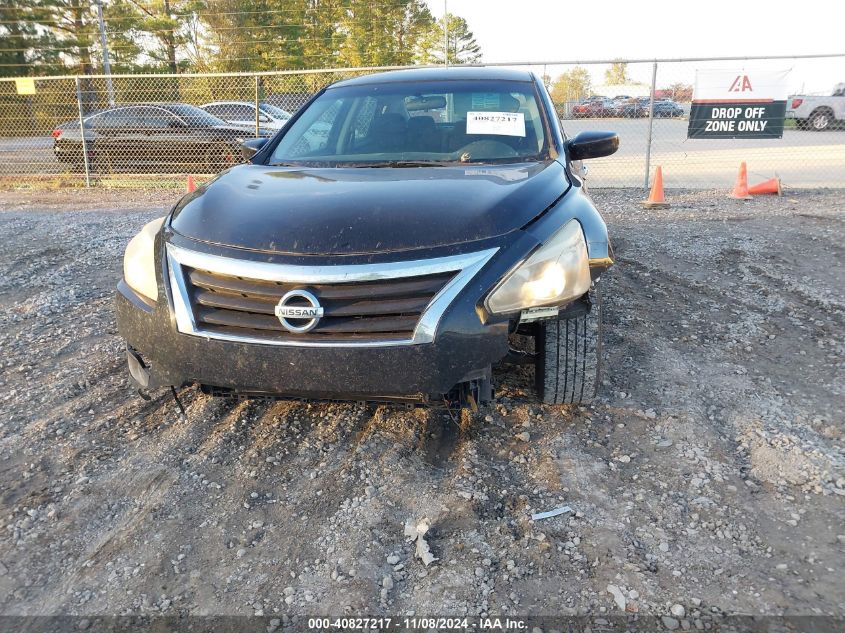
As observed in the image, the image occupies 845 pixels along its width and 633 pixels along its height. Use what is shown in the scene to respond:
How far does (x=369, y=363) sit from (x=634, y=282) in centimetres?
339

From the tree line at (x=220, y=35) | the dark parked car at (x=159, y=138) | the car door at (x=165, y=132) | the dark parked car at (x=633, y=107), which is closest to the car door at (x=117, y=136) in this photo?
the dark parked car at (x=159, y=138)

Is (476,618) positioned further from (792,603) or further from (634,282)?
(634,282)

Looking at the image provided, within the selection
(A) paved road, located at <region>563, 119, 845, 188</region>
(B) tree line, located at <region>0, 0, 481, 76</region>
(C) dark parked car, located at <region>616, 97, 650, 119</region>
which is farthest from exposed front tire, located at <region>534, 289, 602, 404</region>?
(B) tree line, located at <region>0, 0, 481, 76</region>

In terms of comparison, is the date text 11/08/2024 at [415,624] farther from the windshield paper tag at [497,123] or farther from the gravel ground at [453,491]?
the windshield paper tag at [497,123]

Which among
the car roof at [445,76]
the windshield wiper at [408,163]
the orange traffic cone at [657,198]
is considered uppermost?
the car roof at [445,76]

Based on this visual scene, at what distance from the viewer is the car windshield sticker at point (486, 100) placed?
12.1ft

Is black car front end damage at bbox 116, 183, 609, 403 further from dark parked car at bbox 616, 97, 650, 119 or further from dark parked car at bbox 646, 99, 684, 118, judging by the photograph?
dark parked car at bbox 616, 97, 650, 119

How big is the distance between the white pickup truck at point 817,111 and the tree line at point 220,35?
14.6 m

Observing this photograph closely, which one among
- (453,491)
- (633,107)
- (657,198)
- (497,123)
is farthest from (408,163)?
(633,107)

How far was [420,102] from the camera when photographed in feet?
12.5

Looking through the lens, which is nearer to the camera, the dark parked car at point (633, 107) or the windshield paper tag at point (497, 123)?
the windshield paper tag at point (497, 123)

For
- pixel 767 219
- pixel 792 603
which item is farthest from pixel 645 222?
pixel 792 603

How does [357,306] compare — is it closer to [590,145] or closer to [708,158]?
[590,145]

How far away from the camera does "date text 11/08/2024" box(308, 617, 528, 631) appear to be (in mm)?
1851
